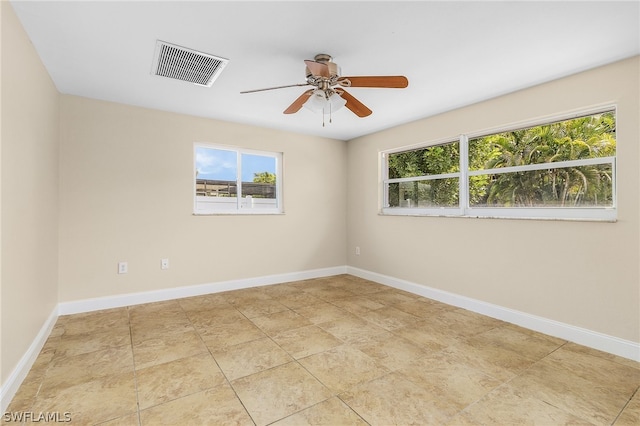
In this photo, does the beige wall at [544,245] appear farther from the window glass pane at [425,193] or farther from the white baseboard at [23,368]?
the white baseboard at [23,368]

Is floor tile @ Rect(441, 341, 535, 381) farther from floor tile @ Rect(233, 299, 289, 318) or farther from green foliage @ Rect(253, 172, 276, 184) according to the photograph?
green foliage @ Rect(253, 172, 276, 184)

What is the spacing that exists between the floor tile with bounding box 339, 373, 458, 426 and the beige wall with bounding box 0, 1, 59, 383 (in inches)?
79.2

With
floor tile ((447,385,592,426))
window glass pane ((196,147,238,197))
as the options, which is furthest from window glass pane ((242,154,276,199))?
floor tile ((447,385,592,426))

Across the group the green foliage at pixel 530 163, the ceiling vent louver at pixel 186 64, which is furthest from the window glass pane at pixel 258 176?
the green foliage at pixel 530 163

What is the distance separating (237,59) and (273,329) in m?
2.35

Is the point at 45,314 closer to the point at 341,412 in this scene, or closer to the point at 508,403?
the point at 341,412

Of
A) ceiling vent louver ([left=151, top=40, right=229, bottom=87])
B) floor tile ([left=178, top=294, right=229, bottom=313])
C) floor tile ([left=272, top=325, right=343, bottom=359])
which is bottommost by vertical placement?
floor tile ([left=272, top=325, right=343, bottom=359])

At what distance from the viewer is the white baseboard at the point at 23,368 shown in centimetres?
167

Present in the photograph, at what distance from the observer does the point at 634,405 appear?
1754 millimetres

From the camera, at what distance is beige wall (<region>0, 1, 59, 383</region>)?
1.72 m

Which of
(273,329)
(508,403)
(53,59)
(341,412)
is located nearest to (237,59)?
(53,59)

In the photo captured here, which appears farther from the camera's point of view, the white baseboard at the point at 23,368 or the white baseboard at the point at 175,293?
the white baseboard at the point at 175,293

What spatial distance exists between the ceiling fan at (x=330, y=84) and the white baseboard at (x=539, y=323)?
7.84ft

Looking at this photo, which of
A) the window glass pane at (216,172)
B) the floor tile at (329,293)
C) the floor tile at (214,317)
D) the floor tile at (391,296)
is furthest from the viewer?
the window glass pane at (216,172)
